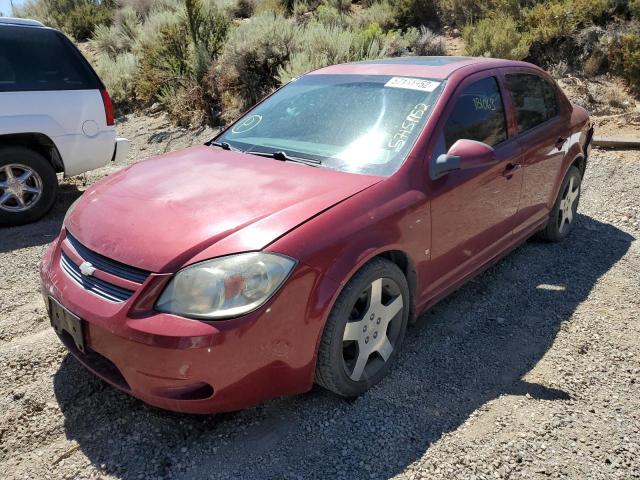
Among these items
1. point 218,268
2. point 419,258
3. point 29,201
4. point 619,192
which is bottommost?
point 619,192

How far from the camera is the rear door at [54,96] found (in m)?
5.31

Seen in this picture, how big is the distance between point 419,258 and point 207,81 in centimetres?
800

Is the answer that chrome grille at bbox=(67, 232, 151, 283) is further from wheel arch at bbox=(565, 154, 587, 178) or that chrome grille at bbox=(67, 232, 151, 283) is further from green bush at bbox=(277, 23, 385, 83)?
green bush at bbox=(277, 23, 385, 83)

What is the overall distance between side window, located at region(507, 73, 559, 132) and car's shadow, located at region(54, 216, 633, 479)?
145cm

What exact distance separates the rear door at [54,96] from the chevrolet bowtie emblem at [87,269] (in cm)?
344

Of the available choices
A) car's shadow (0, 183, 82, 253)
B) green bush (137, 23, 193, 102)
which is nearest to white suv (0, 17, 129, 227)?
car's shadow (0, 183, 82, 253)

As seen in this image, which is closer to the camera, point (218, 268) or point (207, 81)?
point (218, 268)

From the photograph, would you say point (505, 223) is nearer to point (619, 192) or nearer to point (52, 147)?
point (619, 192)

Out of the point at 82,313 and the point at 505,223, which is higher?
the point at 82,313

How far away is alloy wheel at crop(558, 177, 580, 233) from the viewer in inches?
190

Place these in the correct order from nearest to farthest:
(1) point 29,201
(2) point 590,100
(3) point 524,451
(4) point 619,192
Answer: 1. (3) point 524,451
2. (1) point 29,201
3. (4) point 619,192
4. (2) point 590,100

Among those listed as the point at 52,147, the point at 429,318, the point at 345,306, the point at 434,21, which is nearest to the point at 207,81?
the point at 52,147

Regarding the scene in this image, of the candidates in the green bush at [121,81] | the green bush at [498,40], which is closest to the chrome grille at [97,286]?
the green bush at [498,40]

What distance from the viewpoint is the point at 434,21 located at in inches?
518
